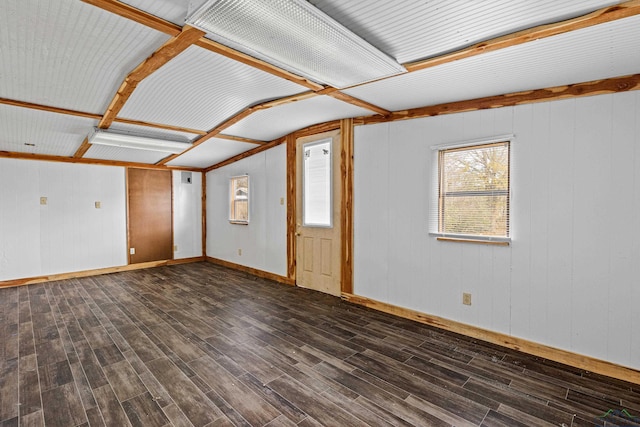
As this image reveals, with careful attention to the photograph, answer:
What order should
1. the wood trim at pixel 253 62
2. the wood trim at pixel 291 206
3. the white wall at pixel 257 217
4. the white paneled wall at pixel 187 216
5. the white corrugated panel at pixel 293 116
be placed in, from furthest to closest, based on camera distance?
1. the white paneled wall at pixel 187 216
2. the white wall at pixel 257 217
3. the wood trim at pixel 291 206
4. the white corrugated panel at pixel 293 116
5. the wood trim at pixel 253 62

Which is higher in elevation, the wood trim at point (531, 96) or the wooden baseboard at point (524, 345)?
the wood trim at point (531, 96)

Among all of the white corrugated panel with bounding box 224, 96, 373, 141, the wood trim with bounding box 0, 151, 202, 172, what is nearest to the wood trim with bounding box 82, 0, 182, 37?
the white corrugated panel with bounding box 224, 96, 373, 141

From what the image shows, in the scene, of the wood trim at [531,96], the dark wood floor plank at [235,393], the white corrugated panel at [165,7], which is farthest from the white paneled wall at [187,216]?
the white corrugated panel at [165,7]

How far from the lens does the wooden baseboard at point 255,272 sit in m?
5.25

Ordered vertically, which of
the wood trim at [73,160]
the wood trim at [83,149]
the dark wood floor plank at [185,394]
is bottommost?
the dark wood floor plank at [185,394]

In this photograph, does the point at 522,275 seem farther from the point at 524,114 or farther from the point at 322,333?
the point at 322,333

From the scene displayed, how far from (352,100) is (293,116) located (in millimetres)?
1001

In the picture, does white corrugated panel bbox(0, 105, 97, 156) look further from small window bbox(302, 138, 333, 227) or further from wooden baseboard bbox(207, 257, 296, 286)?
wooden baseboard bbox(207, 257, 296, 286)

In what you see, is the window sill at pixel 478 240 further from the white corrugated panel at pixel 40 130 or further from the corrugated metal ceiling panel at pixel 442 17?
the white corrugated panel at pixel 40 130

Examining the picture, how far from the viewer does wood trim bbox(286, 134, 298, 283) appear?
5.06 m

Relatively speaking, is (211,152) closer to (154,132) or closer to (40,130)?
(154,132)

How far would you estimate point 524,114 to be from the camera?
2869 mm

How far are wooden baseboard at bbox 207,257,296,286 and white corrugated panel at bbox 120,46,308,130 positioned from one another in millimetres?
2796

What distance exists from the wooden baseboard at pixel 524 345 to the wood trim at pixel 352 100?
2.41 metres
